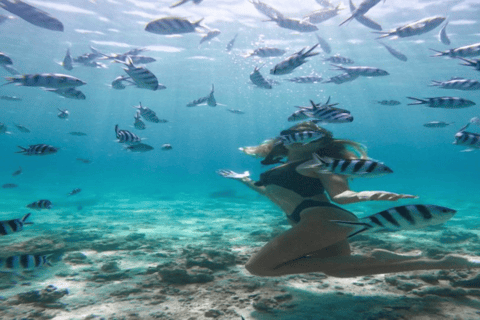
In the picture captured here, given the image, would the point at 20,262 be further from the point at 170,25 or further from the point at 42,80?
the point at 170,25

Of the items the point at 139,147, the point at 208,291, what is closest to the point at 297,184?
the point at 208,291

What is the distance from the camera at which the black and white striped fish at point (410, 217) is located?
254cm

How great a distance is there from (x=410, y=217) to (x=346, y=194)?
0.64 meters

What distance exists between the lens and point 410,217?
2566 mm

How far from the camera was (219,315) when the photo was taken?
3.49m

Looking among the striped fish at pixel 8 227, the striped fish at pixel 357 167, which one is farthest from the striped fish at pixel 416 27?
the striped fish at pixel 8 227

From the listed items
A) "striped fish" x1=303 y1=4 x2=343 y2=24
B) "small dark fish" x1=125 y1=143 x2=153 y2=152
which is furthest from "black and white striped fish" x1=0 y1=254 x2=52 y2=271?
"striped fish" x1=303 y1=4 x2=343 y2=24

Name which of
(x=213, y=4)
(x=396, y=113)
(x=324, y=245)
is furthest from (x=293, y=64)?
A: (x=396, y=113)

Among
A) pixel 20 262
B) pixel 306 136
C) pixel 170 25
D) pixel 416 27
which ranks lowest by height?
pixel 20 262

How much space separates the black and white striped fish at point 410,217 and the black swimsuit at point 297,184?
1.37m

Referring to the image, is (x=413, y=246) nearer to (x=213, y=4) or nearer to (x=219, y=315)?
(x=219, y=315)

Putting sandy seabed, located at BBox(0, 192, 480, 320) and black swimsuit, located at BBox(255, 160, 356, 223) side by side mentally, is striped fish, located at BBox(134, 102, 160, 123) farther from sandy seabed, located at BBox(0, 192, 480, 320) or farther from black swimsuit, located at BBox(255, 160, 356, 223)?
black swimsuit, located at BBox(255, 160, 356, 223)

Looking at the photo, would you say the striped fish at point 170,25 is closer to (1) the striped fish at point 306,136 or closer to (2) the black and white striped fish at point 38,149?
(2) the black and white striped fish at point 38,149

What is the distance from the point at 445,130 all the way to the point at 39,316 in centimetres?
11229
